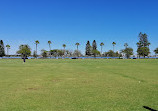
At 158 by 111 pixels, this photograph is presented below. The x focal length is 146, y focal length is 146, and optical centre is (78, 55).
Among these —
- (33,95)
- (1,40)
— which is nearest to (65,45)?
(1,40)

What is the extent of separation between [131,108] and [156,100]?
1.57 m

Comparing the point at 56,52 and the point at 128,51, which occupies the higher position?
the point at 56,52

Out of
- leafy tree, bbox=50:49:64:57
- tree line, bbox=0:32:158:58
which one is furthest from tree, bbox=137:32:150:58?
leafy tree, bbox=50:49:64:57

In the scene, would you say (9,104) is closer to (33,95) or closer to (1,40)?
(33,95)

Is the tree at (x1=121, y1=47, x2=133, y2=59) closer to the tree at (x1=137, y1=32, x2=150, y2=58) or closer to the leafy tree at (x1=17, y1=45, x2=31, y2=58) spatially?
the tree at (x1=137, y1=32, x2=150, y2=58)

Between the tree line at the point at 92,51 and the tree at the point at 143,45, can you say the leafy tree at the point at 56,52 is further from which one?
the tree at the point at 143,45

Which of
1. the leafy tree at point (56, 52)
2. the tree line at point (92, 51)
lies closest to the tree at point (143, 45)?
the tree line at point (92, 51)

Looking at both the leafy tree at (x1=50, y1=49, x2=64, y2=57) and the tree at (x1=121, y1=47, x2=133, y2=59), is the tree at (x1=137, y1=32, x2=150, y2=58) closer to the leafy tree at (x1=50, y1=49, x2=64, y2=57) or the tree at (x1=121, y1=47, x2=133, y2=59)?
the tree at (x1=121, y1=47, x2=133, y2=59)

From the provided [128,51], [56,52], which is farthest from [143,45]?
[56,52]

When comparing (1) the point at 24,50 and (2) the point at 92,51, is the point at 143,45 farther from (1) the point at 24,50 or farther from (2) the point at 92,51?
(1) the point at 24,50

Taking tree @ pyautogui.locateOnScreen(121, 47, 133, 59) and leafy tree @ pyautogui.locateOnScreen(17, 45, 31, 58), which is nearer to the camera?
leafy tree @ pyautogui.locateOnScreen(17, 45, 31, 58)

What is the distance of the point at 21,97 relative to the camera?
6633 mm

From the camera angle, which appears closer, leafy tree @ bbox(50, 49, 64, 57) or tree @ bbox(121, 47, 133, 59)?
tree @ bbox(121, 47, 133, 59)

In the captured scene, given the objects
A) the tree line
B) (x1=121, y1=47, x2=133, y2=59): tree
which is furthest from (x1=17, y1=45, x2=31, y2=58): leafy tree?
(x1=121, y1=47, x2=133, y2=59): tree
